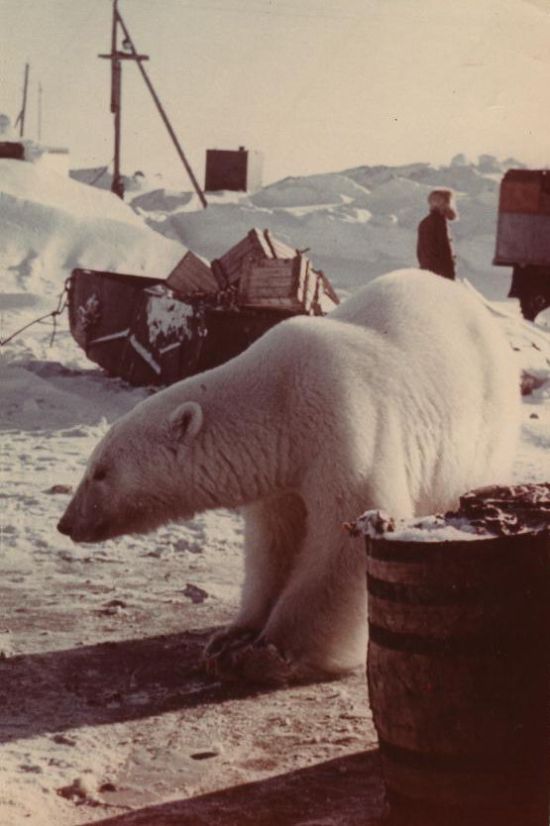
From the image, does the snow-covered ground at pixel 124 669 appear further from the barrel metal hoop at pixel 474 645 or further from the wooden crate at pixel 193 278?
the wooden crate at pixel 193 278

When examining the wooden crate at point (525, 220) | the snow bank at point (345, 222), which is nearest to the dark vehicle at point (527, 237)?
the wooden crate at point (525, 220)

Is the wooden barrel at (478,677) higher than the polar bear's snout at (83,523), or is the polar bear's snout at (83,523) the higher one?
the wooden barrel at (478,677)


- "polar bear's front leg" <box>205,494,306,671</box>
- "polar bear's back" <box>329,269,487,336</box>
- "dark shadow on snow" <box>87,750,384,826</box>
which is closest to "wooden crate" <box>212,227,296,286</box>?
"polar bear's back" <box>329,269,487,336</box>

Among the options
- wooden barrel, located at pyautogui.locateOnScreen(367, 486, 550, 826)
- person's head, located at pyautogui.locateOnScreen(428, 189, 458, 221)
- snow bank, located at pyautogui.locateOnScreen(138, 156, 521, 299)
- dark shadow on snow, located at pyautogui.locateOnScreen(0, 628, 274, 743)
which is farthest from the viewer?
snow bank, located at pyautogui.locateOnScreen(138, 156, 521, 299)

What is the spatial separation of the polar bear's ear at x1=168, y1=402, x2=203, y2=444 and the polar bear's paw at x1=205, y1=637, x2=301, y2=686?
0.76 m

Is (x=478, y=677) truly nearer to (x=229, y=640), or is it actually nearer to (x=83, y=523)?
(x=229, y=640)

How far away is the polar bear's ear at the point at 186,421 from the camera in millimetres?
5016

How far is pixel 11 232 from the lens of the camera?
749 inches

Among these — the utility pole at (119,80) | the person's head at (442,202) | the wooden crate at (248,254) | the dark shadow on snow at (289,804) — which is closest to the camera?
the dark shadow on snow at (289,804)

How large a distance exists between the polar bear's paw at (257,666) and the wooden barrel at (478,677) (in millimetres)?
1641

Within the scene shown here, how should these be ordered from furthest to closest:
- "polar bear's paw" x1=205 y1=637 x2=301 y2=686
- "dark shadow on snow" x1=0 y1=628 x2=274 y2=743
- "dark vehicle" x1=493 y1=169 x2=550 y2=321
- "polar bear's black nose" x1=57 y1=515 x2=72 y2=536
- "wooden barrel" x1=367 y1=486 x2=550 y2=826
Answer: "dark vehicle" x1=493 y1=169 x2=550 y2=321
"polar bear's black nose" x1=57 y1=515 x2=72 y2=536
"polar bear's paw" x1=205 y1=637 x2=301 y2=686
"dark shadow on snow" x1=0 y1=628 x2=274 y2=743
"wooden barrel" x1=367 y1=486 x2=550 y2=826

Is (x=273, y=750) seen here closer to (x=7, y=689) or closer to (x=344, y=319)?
(x=7, y=689)

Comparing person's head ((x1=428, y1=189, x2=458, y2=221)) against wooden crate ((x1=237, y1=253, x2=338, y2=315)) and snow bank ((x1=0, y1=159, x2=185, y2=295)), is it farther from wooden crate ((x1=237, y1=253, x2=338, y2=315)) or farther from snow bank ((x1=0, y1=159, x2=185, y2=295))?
snow bank ((x1=0, y1=159, x2=185, y2=295))

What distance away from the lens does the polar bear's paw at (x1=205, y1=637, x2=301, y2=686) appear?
4.84 metres
